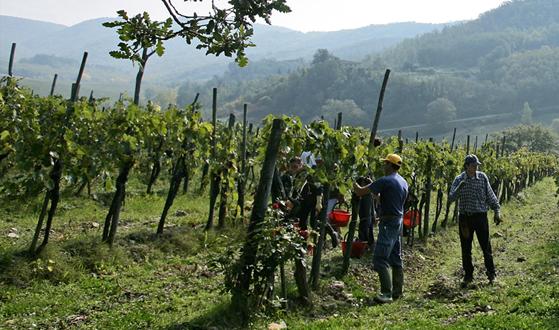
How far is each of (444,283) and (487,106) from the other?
157012 millimetres

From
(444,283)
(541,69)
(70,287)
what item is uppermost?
(541,69)

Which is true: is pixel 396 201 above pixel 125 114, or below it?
below

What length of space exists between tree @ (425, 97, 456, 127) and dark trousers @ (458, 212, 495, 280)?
137 metres

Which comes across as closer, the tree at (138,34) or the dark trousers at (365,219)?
the tree at (138,34)

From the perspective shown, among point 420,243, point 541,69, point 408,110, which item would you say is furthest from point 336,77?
point 420,243

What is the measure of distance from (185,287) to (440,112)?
14200cm

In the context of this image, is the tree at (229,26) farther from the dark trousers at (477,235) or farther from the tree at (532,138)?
the tree at (532,138)

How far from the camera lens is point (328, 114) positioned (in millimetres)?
139375

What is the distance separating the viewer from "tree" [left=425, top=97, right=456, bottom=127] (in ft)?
462

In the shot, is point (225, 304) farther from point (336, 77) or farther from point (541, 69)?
point (541, 69)

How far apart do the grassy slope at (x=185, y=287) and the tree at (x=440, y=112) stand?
134393 mm

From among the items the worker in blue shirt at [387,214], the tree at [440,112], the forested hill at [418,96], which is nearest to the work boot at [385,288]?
the worker in blue shirt at [387,214]

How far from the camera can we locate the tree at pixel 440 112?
462 ft

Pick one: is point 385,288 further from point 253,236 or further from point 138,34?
point 138,34
